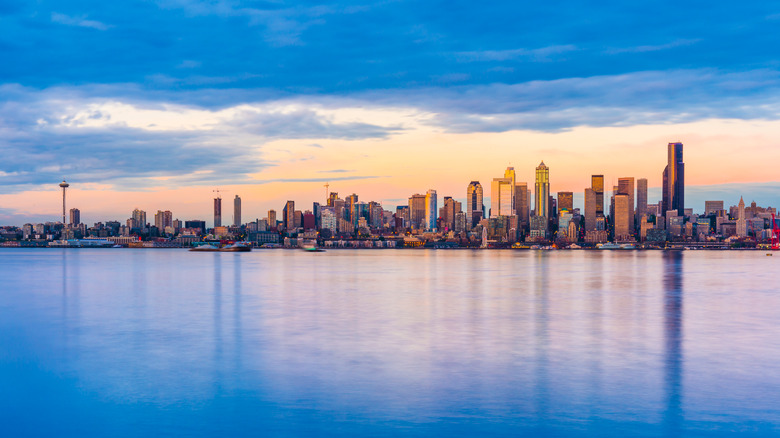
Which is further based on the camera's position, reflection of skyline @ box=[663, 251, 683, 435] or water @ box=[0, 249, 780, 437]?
reflection of skyline @ box=[663, 251, 683, 435]

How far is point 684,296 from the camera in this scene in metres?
56.0

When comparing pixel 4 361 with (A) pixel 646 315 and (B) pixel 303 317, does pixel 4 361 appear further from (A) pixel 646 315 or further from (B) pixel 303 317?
(A) pixel 646 315

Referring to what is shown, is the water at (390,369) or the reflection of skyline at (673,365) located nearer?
the water at (390,369)

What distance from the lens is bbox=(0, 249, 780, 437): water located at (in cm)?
1689

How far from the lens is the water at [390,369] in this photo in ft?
55.4

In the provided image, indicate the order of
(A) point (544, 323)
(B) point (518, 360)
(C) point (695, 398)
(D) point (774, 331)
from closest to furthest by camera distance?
(C) point (695, 398)
(B) point (518, 360)
(D) point (774, 331)
(A) point (544, 323)

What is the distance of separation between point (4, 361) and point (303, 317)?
1760 centimetres

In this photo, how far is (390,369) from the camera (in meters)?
23.6

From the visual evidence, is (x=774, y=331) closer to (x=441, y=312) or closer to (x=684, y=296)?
(x=441, y=312)

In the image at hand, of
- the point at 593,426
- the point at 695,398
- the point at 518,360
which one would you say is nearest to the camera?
the point at 593,426

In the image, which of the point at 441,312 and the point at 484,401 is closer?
the point at 484,401

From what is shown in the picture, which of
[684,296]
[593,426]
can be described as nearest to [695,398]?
[593,426]

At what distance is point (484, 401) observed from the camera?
18.8m

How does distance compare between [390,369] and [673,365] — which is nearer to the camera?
[390,369]
